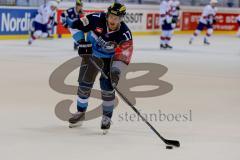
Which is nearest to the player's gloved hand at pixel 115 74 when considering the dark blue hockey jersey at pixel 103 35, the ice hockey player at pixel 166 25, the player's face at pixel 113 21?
the dark blue hockey jersey at pixel 103 35

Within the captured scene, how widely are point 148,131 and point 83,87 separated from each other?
786 millimetres

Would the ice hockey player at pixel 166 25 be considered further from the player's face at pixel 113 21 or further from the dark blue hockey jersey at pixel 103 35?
the player's face at pixel 113 21


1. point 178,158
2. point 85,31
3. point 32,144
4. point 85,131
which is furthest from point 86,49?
point 178,158

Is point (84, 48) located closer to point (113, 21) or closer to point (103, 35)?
point (103, 35)

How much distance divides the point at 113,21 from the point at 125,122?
4.40ft

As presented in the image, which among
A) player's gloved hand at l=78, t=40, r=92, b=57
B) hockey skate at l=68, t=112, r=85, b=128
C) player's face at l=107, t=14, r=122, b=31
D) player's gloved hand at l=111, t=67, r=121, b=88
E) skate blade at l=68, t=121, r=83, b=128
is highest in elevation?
player's face at l=107, t=14, r=122, b=31

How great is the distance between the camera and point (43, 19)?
1783 cm

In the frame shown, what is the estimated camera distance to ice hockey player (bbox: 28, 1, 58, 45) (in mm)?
17569

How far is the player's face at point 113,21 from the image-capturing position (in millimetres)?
5957

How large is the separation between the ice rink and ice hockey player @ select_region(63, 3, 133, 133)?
35 cm

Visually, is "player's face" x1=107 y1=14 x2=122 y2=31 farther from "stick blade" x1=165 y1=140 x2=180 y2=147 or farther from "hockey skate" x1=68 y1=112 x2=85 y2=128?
"stick blade" x1=165 y1=140 x2=180 y2=147

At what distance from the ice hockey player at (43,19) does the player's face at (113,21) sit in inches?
449

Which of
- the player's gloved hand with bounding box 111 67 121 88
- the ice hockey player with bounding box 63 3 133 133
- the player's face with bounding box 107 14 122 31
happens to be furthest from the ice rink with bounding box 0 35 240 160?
the player's face with bounding box 107 14 122 31

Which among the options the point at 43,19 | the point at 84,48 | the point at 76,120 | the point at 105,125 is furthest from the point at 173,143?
the point at 43,19
